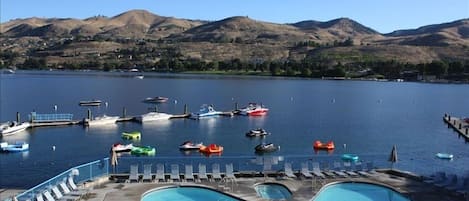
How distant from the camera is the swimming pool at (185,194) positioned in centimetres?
3038

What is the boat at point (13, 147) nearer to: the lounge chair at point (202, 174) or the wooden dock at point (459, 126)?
the lounge chair at point (202, 174)

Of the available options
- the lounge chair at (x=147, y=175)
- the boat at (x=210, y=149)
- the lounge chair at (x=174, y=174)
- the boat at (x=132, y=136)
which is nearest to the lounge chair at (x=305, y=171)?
the lounge chair at (x=174, y=174)

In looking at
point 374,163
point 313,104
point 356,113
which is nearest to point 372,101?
point 313,104

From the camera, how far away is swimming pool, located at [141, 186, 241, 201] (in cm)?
3038

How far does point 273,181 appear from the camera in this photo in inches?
1319

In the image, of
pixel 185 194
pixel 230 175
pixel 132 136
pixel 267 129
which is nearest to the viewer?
pixel 185 194

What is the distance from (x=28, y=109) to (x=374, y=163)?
257 ft

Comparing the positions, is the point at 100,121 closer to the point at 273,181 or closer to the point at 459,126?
the point at 273,181

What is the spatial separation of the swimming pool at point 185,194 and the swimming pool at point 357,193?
5419 millimetres

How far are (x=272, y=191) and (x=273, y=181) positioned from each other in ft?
4.61

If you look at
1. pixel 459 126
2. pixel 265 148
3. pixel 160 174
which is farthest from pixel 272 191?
pixel 459 126

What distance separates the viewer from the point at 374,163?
40531 millimetres

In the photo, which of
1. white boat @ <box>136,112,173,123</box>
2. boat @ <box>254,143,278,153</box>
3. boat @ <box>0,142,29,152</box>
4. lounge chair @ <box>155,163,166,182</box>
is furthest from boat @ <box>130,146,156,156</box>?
white boat @ <box>136,112,173,123</box>

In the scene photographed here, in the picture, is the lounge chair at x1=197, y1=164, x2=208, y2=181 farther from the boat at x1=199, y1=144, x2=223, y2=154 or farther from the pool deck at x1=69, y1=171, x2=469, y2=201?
the boat at x1=199, y1=144, x2=223, y2=154
